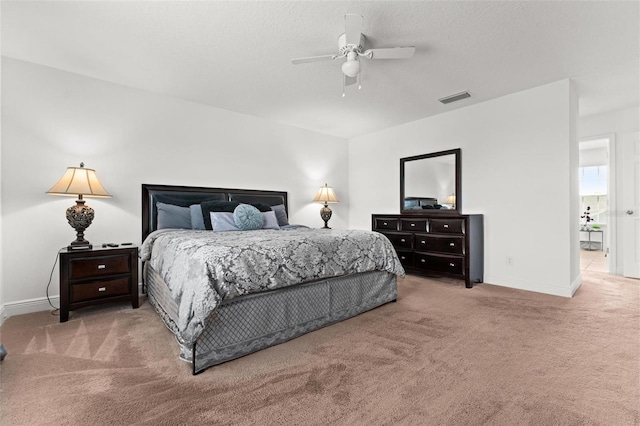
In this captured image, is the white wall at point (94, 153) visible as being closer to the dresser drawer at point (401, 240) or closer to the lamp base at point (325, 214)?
the lamp base at point (325, 214)

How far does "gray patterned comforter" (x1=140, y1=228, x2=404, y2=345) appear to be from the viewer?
1730mm

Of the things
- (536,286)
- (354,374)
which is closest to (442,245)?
(536,286)

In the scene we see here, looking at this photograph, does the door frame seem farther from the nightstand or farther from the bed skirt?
the nightstand

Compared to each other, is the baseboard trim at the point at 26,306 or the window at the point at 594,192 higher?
the window at the point at 594,192

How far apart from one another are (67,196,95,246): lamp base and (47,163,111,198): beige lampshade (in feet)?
0.58

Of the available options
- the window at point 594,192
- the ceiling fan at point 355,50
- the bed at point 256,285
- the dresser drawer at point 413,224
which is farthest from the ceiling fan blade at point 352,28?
the window at point 594,192

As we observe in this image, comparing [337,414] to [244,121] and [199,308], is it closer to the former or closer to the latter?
[199,308]

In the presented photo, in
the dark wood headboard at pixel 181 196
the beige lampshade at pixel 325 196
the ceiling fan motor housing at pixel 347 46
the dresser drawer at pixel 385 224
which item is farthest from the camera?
the beige lampshade at pixel 325 196

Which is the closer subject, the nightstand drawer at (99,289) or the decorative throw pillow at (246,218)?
the nightstand drawer at (99,289)

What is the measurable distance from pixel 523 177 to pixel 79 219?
5.12 meters

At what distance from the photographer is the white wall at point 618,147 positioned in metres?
4.20

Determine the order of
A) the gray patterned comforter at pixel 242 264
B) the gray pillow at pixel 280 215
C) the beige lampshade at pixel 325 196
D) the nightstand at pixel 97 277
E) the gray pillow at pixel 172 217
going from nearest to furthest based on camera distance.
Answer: the gray patterned comforter at pixel 242 264 < the nightstand at pixel 97 277 < the gray pillow at pixel 172 217 < the gray pillow at pixel 280 215 < the beige lampshade at pixel 325 196

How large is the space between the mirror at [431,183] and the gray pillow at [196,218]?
329cm

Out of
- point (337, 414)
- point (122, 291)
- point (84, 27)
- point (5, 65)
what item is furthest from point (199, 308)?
point (5, 65)
